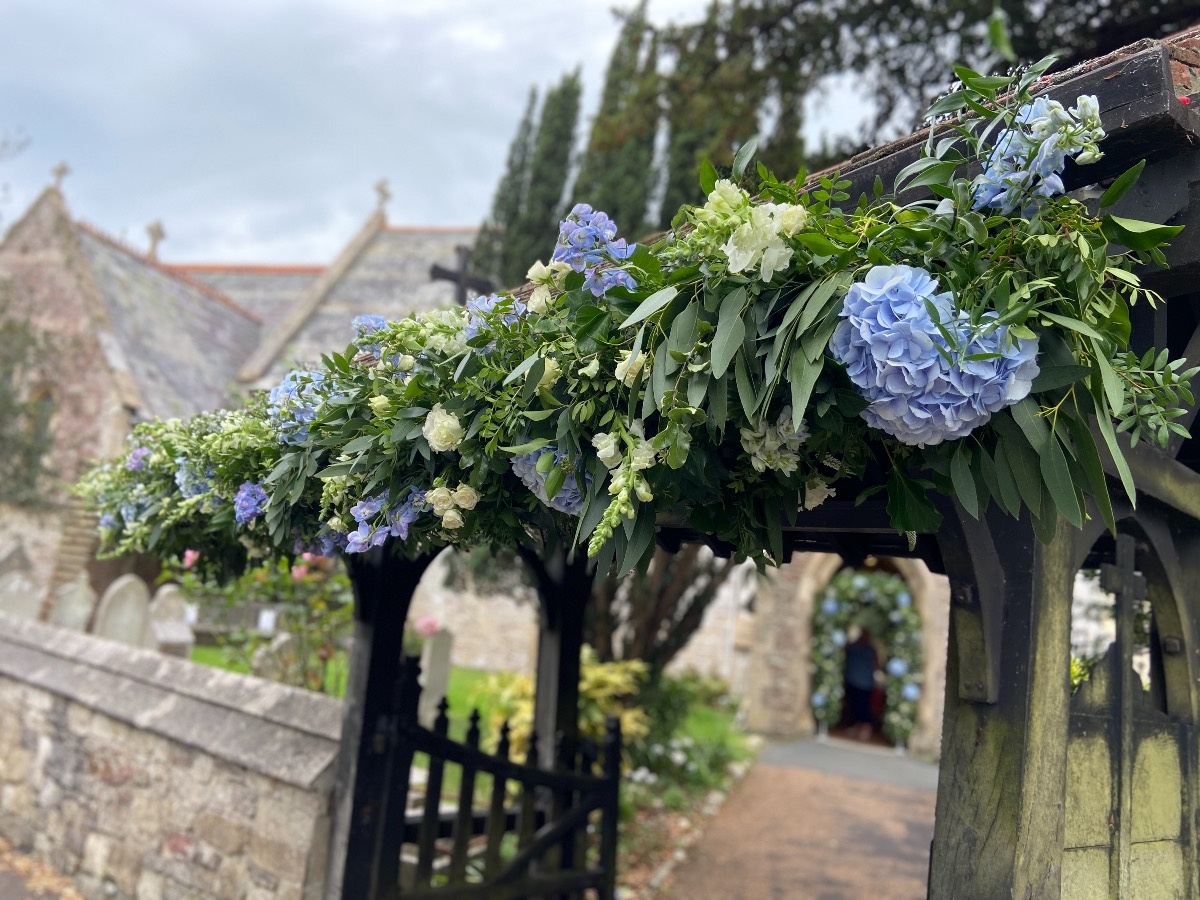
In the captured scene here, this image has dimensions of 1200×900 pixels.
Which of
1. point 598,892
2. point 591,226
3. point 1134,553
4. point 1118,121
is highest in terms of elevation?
point 1118,121

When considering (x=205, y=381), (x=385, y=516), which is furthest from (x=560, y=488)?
(x=205, y=381)

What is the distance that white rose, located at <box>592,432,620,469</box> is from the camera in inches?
61.1

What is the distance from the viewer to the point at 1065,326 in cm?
138

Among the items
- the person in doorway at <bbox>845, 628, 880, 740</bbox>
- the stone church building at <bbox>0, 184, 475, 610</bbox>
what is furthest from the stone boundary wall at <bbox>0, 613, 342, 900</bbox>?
the person in doorway at <bbox>845, 628, 880, 740</bbox>

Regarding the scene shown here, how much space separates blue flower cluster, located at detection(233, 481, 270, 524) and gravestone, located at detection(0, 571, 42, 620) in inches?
259

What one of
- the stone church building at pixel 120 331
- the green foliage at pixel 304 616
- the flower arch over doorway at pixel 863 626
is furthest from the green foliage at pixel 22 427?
the flower arch over doorway at pixel 863 626

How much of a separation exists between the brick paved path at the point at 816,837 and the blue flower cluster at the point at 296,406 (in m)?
5.46

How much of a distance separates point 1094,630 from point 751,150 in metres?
11.6

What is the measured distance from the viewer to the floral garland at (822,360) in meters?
1.37

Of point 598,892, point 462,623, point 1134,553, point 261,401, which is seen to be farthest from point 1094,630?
point 462,623

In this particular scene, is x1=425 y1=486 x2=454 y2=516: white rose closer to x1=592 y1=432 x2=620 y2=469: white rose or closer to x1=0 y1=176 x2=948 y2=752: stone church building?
x1=592 y1=432 x2=620 y2=469: white rose

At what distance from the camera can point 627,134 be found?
8.20m

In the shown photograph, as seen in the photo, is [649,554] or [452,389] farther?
[452,389]

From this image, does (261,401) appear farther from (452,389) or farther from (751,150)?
(751,150)
